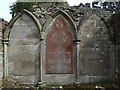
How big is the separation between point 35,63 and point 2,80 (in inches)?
58.5

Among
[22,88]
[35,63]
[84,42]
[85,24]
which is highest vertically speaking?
[85,24]

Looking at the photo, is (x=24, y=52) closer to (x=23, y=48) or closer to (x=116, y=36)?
(x=23, y=48)

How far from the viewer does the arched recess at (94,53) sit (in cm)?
1232

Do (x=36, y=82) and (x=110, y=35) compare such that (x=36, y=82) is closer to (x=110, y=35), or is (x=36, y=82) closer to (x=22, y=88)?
(x=22, y=88)

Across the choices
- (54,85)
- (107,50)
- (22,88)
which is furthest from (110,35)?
(22,88)

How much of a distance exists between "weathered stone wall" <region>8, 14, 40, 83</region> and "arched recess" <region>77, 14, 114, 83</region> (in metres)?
1.81

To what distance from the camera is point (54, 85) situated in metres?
12.1

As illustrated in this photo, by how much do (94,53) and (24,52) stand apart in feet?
9.46

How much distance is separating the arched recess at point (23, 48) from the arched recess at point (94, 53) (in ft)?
5.91

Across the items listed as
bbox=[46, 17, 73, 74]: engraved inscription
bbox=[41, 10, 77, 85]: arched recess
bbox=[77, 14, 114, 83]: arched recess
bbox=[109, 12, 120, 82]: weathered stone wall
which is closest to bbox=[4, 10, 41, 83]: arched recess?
bbox=[41, 10, 77, 85]: arched recess

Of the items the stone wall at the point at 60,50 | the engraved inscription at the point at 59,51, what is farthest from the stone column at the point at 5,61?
the engraved inscription at the point at 59,51

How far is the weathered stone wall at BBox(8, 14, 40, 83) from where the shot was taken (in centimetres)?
1232

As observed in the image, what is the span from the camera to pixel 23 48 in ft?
40.8

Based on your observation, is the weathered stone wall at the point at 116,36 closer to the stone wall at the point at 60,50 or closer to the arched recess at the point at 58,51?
the stone wall at the point at 60,50
